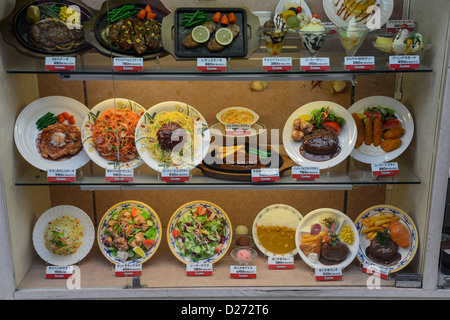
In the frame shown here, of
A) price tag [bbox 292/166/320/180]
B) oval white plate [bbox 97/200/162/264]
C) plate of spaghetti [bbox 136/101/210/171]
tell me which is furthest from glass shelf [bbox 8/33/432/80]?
oval white plate [bbox 97/200/162/264]

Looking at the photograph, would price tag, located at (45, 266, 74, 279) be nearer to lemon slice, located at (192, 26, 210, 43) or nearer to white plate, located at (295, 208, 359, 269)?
white plate, located at (295, 208, 359, 269)

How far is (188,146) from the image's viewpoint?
2.39 meters

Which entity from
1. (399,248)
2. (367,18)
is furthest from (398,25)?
(399,248)

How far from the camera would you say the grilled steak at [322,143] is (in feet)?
7.80

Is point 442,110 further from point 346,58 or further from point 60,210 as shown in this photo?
point 60,210

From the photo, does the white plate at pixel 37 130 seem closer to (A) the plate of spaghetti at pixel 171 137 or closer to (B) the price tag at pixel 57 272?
(A) the plate of spaghetti at pixel 171 137

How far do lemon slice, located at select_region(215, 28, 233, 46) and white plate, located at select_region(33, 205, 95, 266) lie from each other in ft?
3.98

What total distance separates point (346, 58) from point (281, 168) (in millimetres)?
641

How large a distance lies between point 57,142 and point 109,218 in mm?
504

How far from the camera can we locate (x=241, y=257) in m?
2.52

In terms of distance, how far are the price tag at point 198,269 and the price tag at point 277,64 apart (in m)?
1.08

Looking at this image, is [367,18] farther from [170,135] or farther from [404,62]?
[170,135]

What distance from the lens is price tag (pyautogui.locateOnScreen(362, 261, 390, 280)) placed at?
2.41 m

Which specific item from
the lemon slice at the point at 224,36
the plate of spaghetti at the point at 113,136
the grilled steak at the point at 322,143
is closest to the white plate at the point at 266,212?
the grilled steak at the point at 322,143
